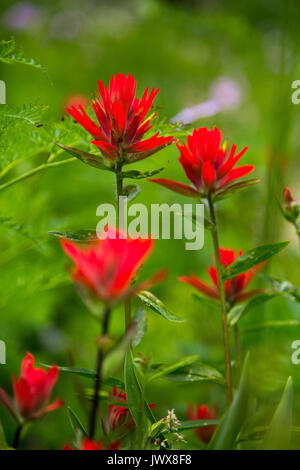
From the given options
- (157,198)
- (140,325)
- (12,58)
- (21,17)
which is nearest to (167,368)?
(140,325)

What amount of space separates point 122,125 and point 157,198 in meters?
0.75

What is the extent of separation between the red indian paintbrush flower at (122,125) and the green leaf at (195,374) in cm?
18

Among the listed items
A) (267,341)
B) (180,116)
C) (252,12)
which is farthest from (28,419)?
(252,12)

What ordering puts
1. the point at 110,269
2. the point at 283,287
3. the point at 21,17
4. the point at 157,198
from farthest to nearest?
the point at 21,17 → the point at 157,198 → the point at 283,287 → the point at 110,269

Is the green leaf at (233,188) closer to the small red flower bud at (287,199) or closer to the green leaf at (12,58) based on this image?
the small red flower bud at (287,199)

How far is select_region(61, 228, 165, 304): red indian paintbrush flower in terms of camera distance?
0.99 feet

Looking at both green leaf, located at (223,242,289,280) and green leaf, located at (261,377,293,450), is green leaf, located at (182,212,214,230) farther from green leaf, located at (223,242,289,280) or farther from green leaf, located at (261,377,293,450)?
green leaf, located at (261,377,293,450)

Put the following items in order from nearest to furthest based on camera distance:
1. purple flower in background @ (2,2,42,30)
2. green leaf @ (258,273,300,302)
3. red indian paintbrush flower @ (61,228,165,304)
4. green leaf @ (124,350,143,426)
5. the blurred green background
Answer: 1. red indian paintbrush flower @ (61,228,165,304)
2. green leaf @ (124,350,143,426)
3. green leaf @ (258,273,300,302)
4. the blurred green background
5. purple flower in background @ (2,2,42,30)

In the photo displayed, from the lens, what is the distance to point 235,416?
14.6 inches

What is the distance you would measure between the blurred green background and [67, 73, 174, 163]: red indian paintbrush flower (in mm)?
62

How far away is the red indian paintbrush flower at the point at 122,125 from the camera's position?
43cm

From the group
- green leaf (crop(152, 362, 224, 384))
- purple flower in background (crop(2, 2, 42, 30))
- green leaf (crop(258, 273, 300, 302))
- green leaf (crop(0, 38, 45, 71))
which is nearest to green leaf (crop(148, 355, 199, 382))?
green leaf (crop(152, 362, 224, 384))

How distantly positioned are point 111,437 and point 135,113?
24 centimetres

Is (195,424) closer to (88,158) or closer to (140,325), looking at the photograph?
(140,325)
